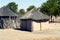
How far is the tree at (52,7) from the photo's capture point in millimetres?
79300

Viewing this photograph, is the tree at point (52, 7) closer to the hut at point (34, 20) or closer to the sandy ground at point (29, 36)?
the hut at point (34, 20)

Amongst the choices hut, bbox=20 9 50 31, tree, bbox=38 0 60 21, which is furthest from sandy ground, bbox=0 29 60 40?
tree, bbox=38 0 60 21

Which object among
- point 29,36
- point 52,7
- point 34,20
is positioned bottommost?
point 29,36

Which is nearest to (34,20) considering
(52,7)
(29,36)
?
(29,36)

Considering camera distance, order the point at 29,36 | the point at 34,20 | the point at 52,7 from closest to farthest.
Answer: the point at 29,36
the point at 34,20
the point at 52,7

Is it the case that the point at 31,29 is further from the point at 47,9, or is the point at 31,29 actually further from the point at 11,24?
the point at 47,9

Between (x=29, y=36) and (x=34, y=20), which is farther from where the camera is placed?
(x=34, y=20)

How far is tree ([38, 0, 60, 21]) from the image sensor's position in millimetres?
79300

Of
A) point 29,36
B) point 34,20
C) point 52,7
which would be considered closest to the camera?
point 29,36

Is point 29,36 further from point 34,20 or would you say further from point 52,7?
point 52,7

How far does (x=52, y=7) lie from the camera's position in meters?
80.7

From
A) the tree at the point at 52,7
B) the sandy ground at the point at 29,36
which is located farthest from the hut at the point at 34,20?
the tree at the point at 52,7

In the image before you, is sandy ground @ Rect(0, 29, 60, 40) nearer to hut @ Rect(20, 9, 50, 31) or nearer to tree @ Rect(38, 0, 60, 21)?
hut @ Rect(20, 9, 50, 31)

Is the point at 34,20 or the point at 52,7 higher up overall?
the point at 52,7
